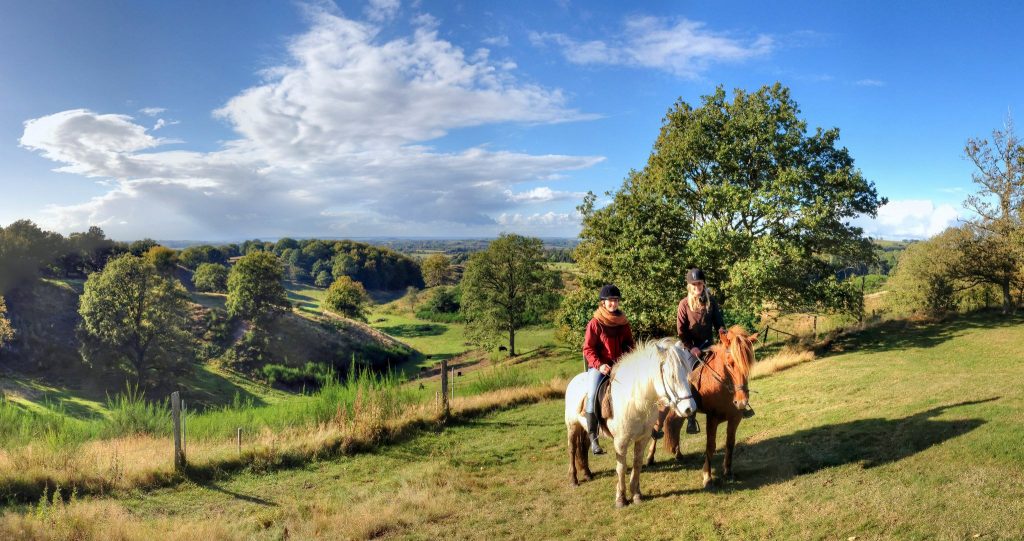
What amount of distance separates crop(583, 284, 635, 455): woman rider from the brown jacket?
3.00ft

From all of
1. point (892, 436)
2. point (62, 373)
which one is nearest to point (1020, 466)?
point (892, 436)

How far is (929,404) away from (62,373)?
38275 mm

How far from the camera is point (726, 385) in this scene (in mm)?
6691

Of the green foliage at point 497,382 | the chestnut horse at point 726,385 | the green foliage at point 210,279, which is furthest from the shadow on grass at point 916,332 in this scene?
the green foliage at point 210,279

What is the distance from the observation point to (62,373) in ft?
89.8

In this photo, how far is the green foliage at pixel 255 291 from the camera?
37.2 metres

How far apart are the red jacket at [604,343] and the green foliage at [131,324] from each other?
101ft

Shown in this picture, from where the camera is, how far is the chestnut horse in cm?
630

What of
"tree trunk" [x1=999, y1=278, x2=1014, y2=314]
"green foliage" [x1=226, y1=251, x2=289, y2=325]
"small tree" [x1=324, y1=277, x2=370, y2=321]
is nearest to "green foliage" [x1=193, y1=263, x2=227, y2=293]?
"small tree" [x1=324, y1=277, x2=370, y2=321]

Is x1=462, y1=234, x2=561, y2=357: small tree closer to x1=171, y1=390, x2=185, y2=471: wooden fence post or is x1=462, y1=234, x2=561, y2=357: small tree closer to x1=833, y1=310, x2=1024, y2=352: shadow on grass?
x1=833, y1=310, x2=1024, y2=352: shadow on grass

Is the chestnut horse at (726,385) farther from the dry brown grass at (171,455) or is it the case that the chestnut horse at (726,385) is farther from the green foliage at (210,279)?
the green foliage at (210,279)

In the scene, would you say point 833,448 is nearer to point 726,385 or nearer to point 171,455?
point 726,385

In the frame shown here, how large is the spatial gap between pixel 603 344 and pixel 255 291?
1454 inches

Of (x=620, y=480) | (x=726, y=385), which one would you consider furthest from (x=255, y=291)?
(x=726, y=385)
